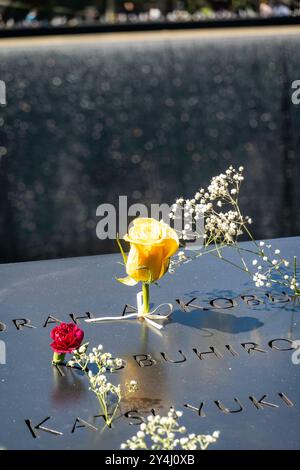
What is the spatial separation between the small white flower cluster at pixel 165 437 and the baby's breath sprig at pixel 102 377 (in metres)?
0.10

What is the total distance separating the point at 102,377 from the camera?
1866 millimetres

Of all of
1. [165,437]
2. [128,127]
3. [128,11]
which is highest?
[128,11]

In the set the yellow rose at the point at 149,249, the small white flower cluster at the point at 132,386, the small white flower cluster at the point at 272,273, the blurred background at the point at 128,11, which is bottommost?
the small white flower cluster at the point at 132,386

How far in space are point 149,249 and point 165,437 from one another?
55 cm

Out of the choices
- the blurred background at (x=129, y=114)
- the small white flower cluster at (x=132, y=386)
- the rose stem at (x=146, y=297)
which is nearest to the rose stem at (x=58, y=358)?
the small white flower cluster at (x=132, y=386)

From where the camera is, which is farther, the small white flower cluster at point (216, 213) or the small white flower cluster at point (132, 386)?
the small white flower cluster at point (216, 213)

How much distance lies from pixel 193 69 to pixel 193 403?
2746 millimetres

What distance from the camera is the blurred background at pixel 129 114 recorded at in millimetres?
4254

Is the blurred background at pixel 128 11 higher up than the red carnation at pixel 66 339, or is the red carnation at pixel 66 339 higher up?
the blurred background at pixel 128 11

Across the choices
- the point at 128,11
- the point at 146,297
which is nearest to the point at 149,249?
the point at 146,297

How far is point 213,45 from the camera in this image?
4.36m

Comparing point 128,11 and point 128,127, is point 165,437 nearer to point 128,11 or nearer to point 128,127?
point 128,127

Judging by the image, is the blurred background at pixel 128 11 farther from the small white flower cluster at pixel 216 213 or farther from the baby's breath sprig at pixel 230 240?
the small white flower cluster at pixel 216 213

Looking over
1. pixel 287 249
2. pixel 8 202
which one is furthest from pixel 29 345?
pixel 8 202
